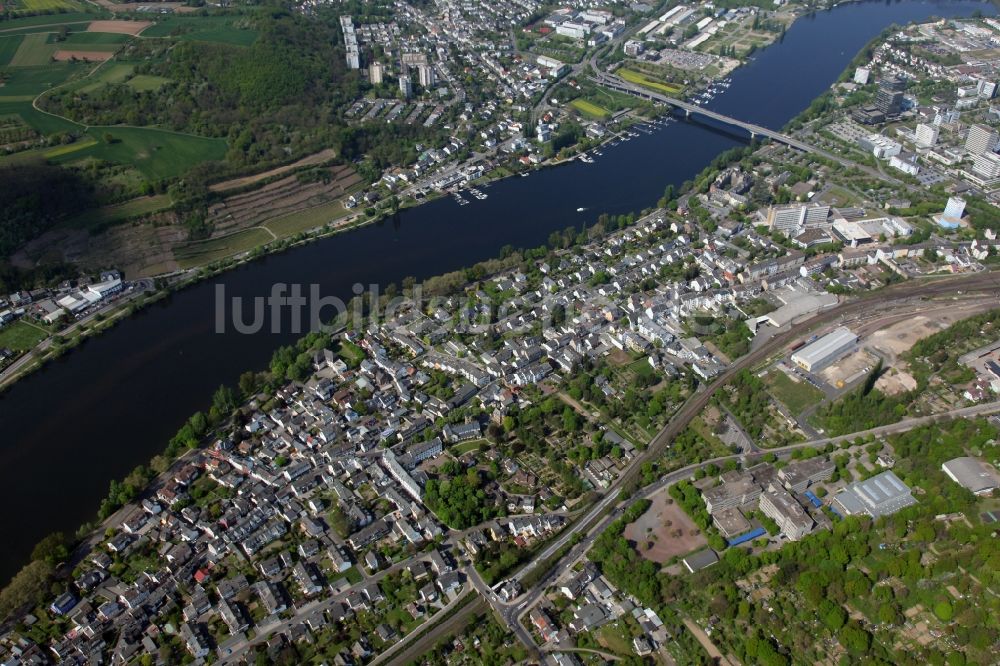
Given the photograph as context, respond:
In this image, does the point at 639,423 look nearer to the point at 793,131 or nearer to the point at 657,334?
the point at 657,334

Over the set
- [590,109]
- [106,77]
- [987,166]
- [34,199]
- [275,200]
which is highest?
[106,77]

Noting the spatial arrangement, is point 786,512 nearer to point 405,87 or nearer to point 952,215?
point 952,215

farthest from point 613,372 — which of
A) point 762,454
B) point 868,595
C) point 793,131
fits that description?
point 793,131

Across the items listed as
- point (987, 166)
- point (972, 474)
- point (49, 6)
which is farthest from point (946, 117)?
point (49, 6)

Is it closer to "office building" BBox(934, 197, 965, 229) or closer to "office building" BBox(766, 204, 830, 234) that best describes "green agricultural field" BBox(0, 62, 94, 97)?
"office building" BBox(766, 204, 830, 234)

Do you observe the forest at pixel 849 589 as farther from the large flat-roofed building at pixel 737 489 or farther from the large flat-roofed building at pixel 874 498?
the large flat-roofed building at pixel 737 489

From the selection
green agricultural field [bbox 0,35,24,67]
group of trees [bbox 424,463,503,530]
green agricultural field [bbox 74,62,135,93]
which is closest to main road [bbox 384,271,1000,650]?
A: group of trees [bbox 424,463,503,530]

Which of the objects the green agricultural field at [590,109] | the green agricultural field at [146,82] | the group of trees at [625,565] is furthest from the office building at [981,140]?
the green agricultural field at [146,82]
